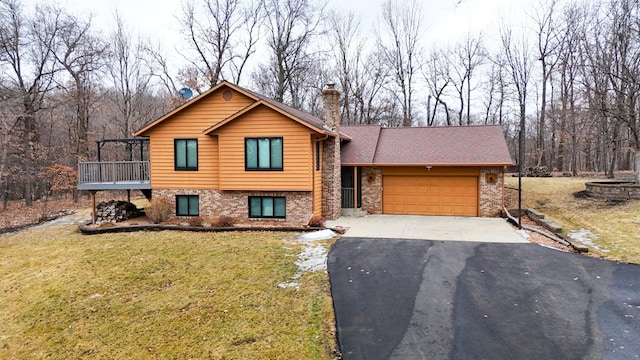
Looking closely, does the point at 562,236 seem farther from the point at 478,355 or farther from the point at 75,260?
the point at 75,260

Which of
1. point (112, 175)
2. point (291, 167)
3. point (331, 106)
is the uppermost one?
point (331, 106)

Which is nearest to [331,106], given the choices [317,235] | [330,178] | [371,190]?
[330,178]

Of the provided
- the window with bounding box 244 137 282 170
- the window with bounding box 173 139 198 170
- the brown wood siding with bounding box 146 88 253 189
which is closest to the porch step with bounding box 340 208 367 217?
the window with bounding box 244 137 282 170

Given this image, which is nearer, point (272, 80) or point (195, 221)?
point (195, 221)

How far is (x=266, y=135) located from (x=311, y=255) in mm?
5935

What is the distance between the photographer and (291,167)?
14031mm

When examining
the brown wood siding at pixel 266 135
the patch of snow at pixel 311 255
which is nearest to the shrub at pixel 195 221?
the brown wood siding at pixel 266 135

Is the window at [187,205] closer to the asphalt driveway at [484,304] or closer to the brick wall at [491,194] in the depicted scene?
the asphalt driveway at [484,304]

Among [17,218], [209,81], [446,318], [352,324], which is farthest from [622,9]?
[17,218]

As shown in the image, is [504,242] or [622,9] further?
[622,9]

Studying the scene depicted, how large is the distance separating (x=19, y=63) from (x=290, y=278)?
24864 millimetres

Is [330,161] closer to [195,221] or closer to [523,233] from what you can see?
[195,221]

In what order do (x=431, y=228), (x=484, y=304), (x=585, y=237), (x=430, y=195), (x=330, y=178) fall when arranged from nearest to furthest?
1. (x=484, y=304)
2. (x=585, y=237)
3. (x=431, y=228)
4. (x=330, y=178)
5. (x=430, y=195)

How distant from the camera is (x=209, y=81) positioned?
94.7ft
